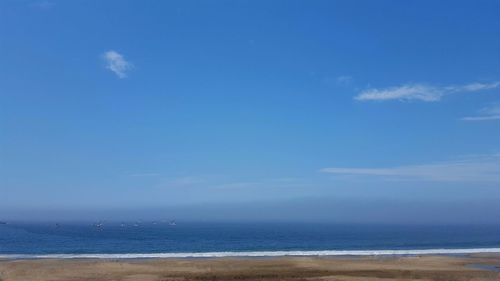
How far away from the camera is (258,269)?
129 feet

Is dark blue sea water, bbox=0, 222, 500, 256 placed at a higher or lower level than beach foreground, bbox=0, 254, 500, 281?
higher

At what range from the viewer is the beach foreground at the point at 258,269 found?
35781 mm

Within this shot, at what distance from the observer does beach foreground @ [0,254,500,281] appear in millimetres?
35781

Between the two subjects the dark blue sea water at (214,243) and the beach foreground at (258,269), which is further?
the dark blue sea water at (214,243)

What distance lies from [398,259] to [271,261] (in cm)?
1130

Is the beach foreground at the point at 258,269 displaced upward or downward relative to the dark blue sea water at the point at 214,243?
downward

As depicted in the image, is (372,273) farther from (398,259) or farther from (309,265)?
(398,259)

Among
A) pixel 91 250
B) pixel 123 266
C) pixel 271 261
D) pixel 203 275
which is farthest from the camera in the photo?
pixel 91 250

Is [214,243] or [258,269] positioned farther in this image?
[214,243]

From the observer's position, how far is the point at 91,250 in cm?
6216

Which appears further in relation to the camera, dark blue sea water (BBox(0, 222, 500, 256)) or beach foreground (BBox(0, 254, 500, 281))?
dark blue sea water (BBox(0, 222, 500, 256))

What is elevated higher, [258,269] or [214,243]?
[214,243]

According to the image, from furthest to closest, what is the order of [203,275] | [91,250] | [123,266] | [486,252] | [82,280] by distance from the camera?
[91,250] < [486,252] < [123,266] < [203,275] < [82,280]

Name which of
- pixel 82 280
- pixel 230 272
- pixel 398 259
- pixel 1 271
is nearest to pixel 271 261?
pixel 230 272
